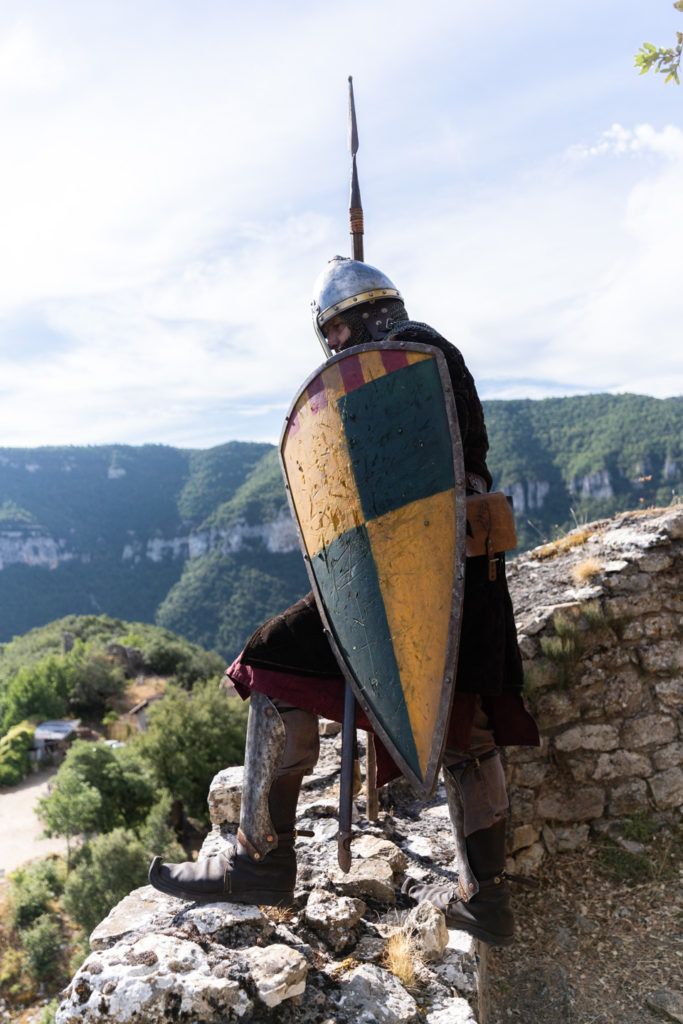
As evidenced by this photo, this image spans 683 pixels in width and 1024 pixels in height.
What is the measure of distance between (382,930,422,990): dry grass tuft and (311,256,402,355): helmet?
1905mm

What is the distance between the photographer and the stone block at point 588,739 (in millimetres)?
3420

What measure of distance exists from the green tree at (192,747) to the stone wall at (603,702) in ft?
52.5

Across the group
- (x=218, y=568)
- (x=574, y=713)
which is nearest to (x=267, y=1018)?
(x=574, y=713)

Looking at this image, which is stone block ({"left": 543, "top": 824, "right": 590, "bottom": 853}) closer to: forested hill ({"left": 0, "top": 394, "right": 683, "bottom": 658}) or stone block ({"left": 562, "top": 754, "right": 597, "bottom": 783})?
stone block ({"left": 562, "top": 754, "right": 597, "bottom": 783})

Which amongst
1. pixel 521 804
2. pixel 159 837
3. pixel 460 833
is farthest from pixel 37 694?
pixel 460 833

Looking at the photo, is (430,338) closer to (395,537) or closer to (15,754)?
(395,537)

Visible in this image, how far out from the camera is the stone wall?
11.0 ft

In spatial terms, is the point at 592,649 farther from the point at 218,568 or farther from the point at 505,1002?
the point at 218,568

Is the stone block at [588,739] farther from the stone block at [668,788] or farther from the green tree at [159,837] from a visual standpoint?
the green tree at [159,837]

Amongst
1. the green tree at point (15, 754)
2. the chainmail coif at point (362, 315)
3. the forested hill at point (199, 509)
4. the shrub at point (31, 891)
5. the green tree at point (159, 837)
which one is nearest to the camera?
the chainmail coif at point (362, 315)

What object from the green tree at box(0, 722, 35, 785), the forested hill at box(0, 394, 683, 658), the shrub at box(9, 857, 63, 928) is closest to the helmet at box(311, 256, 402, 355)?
the shrub at box(9, 857, 63, 928)

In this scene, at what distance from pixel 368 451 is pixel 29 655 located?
45.5 metres

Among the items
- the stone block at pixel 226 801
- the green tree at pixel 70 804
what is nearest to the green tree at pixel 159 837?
the green tree at pixel 70 804

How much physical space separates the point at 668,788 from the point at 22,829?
23.7 meters
